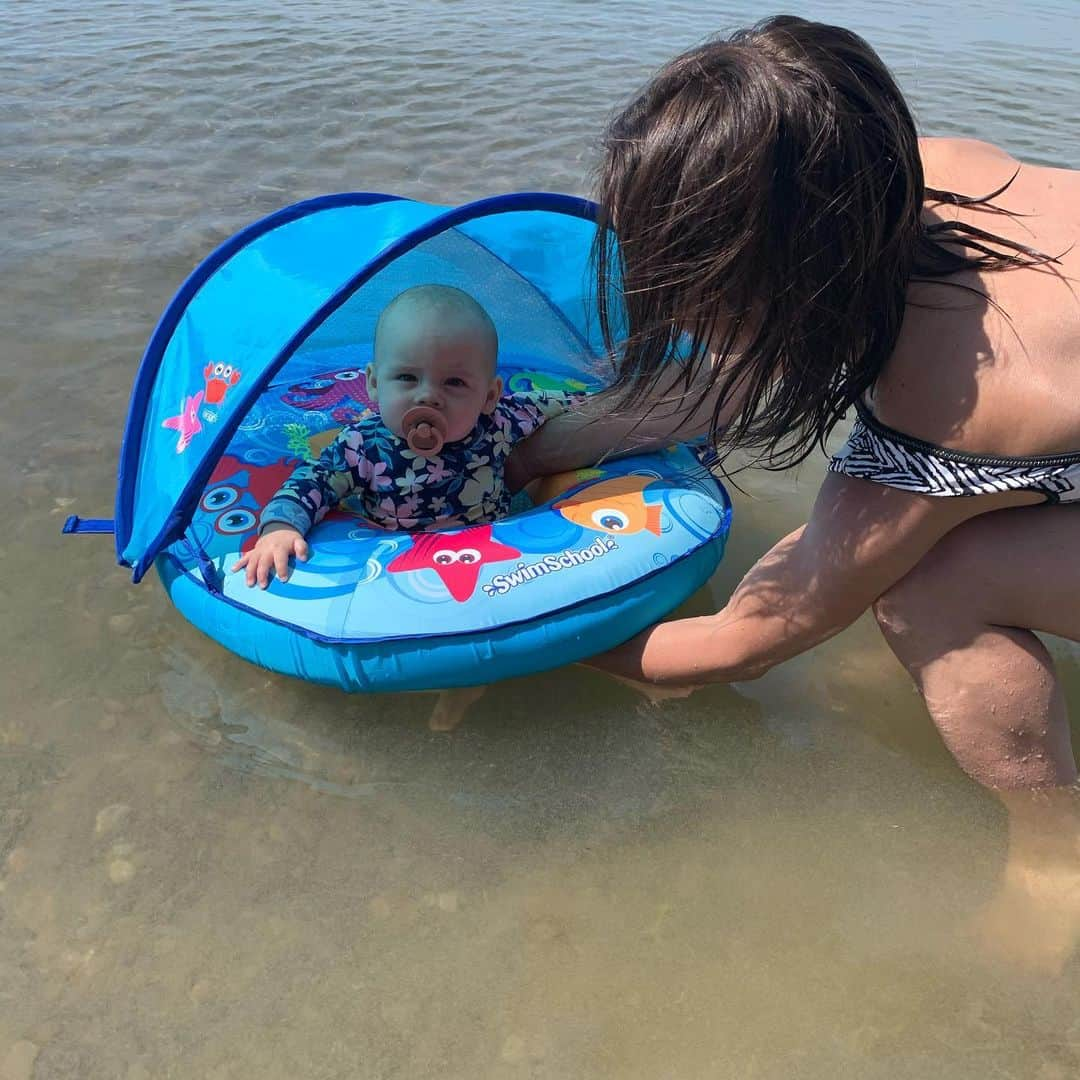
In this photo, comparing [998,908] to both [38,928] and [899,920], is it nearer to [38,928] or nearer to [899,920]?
[899,920]

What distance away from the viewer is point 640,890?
1.73m

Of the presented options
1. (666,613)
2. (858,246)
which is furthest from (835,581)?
(858,246)

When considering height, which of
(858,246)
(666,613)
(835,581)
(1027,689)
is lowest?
(666,613)

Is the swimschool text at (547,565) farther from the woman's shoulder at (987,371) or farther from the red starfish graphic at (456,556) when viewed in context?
the woman's shoulder at (987,371)

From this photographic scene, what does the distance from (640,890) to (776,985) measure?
0.26 metres

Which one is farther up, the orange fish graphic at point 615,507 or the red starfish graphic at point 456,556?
the orange fish graphic at point 615,507

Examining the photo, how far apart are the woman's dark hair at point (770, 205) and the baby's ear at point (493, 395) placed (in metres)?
1.02

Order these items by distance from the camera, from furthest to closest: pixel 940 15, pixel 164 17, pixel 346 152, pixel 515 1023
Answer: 1. pixel 940 15
2. pixel 164 17
3. pixel 346 152
4. pixel 515 1023

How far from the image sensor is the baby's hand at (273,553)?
6.51 feet

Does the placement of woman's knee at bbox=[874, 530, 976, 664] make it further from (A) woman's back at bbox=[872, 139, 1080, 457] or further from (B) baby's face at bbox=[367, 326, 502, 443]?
(B) baby's face at bbox=[367, 326, 502, 443]

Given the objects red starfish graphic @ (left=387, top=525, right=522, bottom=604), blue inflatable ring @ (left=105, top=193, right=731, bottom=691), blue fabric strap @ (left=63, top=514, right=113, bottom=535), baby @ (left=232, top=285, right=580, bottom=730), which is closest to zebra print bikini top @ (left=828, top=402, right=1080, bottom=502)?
blue inflatable ring @ (left=105, top=193, right=731, bottom=691)

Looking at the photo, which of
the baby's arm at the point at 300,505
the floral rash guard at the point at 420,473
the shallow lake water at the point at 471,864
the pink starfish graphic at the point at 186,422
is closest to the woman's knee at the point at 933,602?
the shallow lake water at the point at 471,864

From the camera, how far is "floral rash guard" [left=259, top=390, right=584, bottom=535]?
2.30 metres

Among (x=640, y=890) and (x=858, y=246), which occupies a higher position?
(x=858, y=246)
